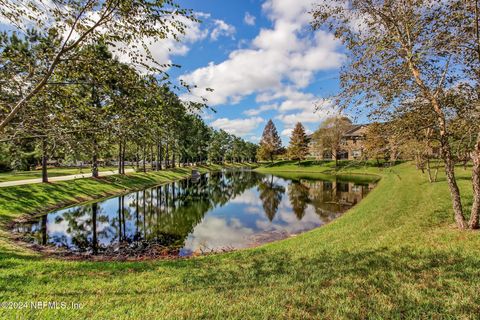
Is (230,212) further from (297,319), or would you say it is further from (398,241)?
(297,319)

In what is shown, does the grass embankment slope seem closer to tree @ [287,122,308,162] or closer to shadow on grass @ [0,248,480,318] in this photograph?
shadow on grass @ [0,248,480,318]

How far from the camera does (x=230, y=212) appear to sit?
22.5 m

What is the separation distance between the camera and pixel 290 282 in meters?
5.94

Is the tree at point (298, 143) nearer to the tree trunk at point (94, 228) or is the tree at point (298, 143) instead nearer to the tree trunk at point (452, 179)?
the tree trunk at point (94, 228)

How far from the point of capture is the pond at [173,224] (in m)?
13.5

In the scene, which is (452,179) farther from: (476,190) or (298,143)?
(298,143)

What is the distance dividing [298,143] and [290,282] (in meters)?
69.9

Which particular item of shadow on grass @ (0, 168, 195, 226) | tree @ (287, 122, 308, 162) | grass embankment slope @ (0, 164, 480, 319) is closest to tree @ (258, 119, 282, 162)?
tree @ (287, 122, 308, 162)

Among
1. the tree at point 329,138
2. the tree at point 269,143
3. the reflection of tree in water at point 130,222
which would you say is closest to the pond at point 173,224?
the reflection of tree in water at point 130,222

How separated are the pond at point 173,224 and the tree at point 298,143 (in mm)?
45581

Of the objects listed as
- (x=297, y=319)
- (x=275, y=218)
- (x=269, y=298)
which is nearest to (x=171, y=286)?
(x=269, y=298)

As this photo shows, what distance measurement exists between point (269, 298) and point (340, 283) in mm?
1731

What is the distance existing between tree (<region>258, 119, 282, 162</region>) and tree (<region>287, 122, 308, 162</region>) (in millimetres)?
18226

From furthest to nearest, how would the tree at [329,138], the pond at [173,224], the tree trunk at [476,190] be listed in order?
the tree at [329,138] → the pond at [173,224] → the tree trunk at [476,190]
